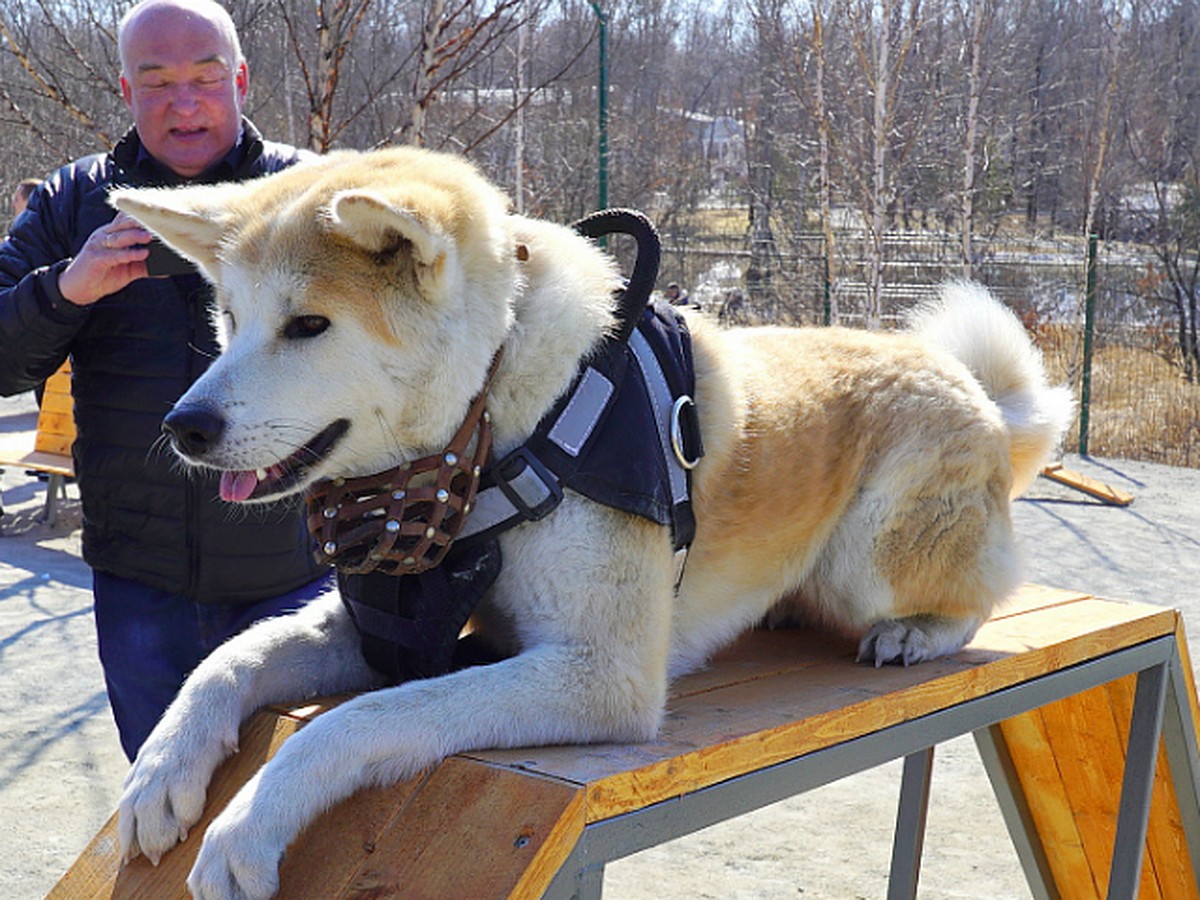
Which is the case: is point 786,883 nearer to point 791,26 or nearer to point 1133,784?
point 1133,784

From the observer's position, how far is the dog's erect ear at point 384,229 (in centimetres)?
173

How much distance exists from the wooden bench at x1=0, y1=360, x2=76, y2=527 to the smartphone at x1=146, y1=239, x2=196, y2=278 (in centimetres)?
578

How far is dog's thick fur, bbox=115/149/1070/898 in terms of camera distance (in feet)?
5.85

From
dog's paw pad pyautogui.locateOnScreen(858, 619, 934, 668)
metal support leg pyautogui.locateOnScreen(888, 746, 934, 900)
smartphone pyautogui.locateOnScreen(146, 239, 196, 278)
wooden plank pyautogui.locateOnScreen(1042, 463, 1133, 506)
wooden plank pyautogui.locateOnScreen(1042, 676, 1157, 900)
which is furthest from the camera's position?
wooden plank pyautogui.locateOnScreen(1042, 463, 1133, 506)

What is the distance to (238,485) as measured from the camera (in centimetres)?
189

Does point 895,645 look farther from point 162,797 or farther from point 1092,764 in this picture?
Result: point 162,797

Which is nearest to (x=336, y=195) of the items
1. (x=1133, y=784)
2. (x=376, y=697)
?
(x=376, y=697)

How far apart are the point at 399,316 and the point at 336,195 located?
0.20 m

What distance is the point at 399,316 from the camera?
1857 millimetres

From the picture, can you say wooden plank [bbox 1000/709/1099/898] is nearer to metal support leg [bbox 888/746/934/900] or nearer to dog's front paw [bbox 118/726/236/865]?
metal support leg [bbox 888/746/934/900]

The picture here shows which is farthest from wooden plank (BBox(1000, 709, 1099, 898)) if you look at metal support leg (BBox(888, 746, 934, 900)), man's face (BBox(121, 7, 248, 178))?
man's face (BBox(121, 7, 248, 178))

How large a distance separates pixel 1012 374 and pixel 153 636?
2109 millimetres

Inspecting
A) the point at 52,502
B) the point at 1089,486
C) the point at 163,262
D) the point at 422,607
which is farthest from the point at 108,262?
the point at 1089,486

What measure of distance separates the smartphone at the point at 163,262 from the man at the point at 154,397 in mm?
371
